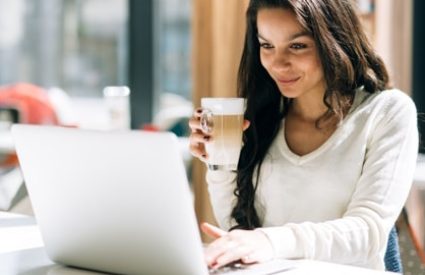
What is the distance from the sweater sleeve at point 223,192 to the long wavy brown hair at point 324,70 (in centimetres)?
2

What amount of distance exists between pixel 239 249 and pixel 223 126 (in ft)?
1.08

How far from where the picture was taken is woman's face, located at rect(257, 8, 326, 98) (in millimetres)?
1683

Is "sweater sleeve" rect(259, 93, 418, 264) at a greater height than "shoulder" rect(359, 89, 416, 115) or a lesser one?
lesser

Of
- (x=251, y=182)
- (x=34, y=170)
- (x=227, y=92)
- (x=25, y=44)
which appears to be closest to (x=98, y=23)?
(x=25, y=44)

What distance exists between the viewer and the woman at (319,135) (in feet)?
5.14

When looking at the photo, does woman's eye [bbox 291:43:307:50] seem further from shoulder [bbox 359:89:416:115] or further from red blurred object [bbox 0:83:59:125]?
red blurred object [bbox 0:83:59:125]

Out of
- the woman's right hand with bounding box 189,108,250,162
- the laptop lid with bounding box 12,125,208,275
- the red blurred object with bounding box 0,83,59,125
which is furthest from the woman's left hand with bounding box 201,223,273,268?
the red blurred object with bounding box 0,83,59,125

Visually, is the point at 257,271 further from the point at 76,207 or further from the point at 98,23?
the point at 98,23

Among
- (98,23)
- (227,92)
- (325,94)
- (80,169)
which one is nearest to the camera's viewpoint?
(80,169)

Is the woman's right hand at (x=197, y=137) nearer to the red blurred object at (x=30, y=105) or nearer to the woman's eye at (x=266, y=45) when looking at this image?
the woman's eye at (x=266, y=45)

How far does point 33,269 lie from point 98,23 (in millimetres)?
3855

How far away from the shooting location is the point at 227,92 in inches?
142

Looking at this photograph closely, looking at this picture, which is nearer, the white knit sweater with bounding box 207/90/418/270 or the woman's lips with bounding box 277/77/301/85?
the white knit sweater with bounding box 207/90/418/270

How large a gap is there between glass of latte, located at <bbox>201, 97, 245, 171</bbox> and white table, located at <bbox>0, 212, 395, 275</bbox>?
326 mm
